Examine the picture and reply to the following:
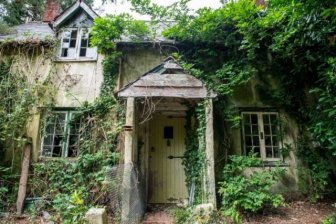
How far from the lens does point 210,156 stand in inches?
248

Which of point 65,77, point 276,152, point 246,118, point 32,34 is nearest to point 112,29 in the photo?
point 65,77

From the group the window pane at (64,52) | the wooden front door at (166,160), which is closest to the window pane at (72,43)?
the window pane at (64,52)

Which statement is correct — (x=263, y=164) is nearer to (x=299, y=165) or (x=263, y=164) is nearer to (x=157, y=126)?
(x=299, y=165)

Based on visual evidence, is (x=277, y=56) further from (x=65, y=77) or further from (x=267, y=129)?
(x=65, y=77)

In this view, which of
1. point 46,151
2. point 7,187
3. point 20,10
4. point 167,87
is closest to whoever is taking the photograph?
point 167,87

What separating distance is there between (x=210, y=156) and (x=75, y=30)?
20.5 feet

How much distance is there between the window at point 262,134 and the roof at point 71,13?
607cm

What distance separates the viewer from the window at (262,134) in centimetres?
778

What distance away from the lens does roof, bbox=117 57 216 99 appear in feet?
21.4

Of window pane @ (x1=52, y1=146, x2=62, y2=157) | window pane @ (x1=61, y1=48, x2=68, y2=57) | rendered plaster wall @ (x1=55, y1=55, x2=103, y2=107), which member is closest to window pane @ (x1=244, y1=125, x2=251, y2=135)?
rendered plaster wall @ (x1=55, y1=55, x2=103, y2=107)

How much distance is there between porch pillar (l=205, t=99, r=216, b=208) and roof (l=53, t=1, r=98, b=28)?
Answer: 17.1 ft

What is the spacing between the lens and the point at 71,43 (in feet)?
28.7

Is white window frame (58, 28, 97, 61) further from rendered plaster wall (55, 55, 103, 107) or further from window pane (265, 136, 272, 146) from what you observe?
window pane (265, 136, 272, 146)

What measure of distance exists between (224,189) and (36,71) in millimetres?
6819
